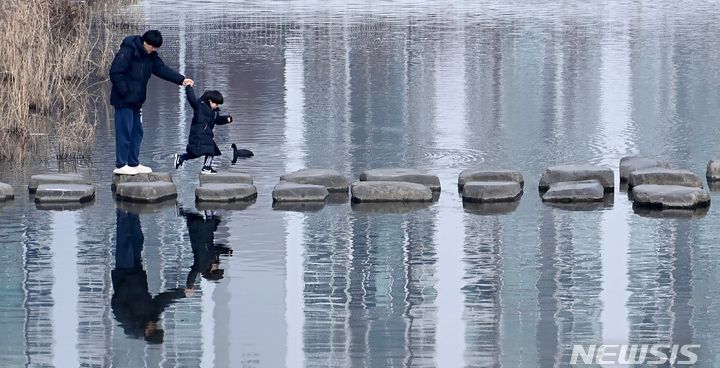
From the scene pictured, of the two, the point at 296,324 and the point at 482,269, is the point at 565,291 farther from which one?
the point at 296,324

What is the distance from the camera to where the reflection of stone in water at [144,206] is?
14180mm

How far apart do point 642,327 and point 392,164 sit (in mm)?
6941

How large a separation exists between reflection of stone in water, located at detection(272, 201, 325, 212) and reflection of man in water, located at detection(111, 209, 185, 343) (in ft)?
5.02

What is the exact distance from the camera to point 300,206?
14375mm

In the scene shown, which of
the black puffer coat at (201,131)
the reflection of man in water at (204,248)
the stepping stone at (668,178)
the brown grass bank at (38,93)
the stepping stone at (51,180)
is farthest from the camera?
the brown grass bank at (38,93)

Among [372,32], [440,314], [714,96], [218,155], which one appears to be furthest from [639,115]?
[372,32]

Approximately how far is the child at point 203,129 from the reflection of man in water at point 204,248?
74.1 inches

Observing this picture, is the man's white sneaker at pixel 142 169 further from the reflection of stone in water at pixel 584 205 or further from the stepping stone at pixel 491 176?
the reflection of stone in water at pixel 584 205

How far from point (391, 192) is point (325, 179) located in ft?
2.62

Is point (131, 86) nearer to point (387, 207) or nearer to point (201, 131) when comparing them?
point (201, 131)

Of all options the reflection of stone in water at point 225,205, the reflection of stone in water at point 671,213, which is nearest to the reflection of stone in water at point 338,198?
the reflection of stone in water at point 225,205

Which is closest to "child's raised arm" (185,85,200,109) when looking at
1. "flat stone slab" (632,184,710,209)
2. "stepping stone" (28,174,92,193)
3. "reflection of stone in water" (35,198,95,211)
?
"stepping stone" (28,174,92,193)

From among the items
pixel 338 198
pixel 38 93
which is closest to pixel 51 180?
pixel 338 198

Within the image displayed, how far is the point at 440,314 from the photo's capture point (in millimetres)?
10336
